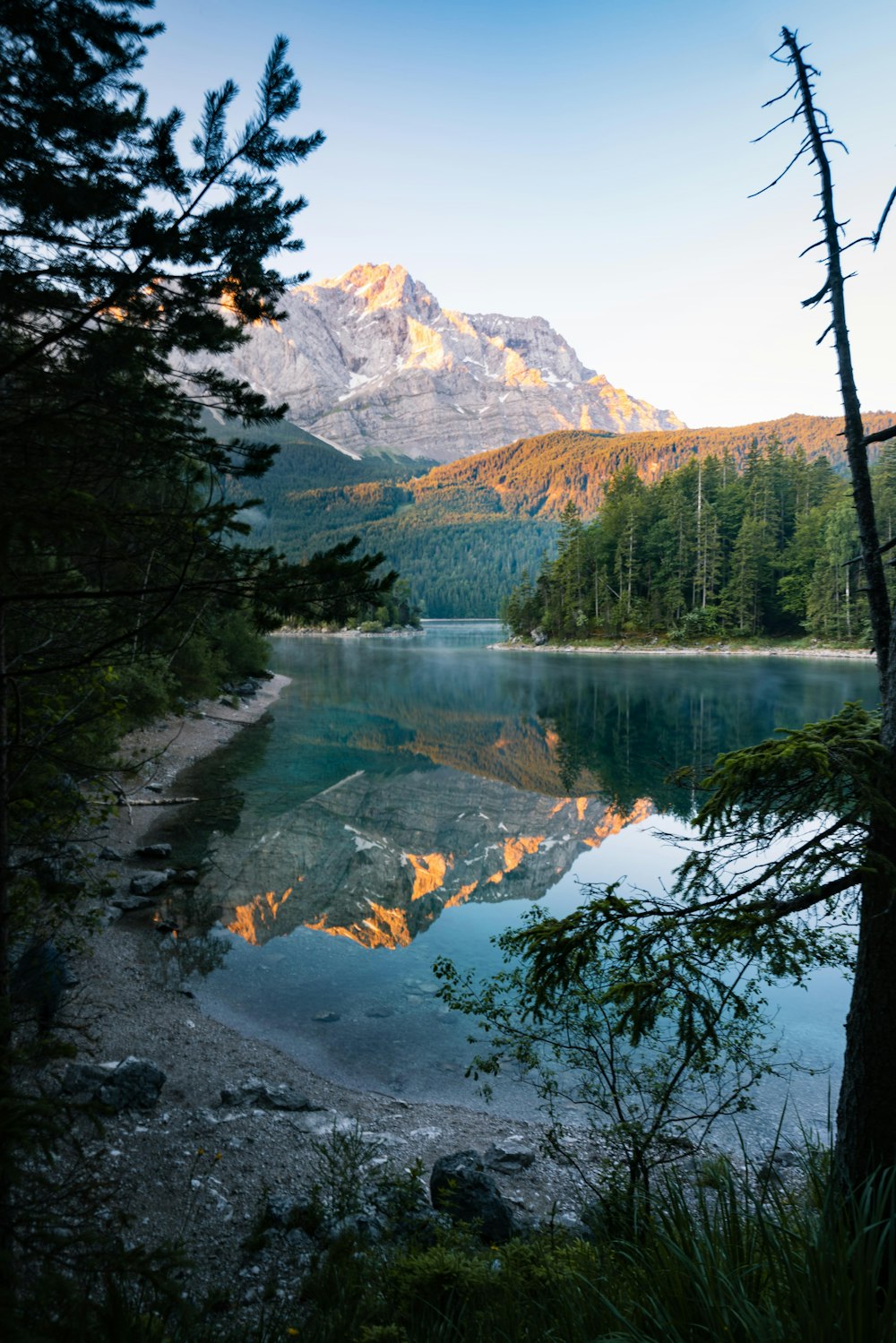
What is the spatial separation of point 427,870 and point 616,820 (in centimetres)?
706

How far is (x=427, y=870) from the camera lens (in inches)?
669

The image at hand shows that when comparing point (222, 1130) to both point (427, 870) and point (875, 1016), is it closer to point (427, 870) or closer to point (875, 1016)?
point (875, 1016)

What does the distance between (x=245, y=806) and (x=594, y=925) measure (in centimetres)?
1820

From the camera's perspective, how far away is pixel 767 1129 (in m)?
7.77

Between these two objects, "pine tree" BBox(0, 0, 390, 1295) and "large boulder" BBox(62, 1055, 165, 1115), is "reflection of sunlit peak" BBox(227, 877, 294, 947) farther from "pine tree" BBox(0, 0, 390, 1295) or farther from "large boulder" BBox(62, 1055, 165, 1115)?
"pine tree" BBox(0, 0, 390, 1295)

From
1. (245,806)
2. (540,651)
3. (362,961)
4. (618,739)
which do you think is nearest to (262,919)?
(362,961)

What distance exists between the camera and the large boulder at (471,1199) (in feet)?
19.5

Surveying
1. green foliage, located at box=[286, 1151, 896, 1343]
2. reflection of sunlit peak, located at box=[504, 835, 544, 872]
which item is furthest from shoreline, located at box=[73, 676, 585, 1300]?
reflection of sunlit peak, located at box=[504, 835, 544, 872]

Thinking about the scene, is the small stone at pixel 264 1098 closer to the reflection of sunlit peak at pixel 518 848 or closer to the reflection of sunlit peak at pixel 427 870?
the reflection of sunlit peak at pixel 427 870

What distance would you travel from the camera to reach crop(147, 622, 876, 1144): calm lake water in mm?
10062

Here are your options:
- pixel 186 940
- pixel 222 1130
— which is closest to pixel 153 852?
pixel 186 940

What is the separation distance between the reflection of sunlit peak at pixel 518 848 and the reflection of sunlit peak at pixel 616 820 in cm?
148

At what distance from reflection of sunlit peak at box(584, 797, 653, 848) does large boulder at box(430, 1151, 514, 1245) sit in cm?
1277

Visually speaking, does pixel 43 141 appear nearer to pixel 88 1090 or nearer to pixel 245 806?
pixel 88 1090
